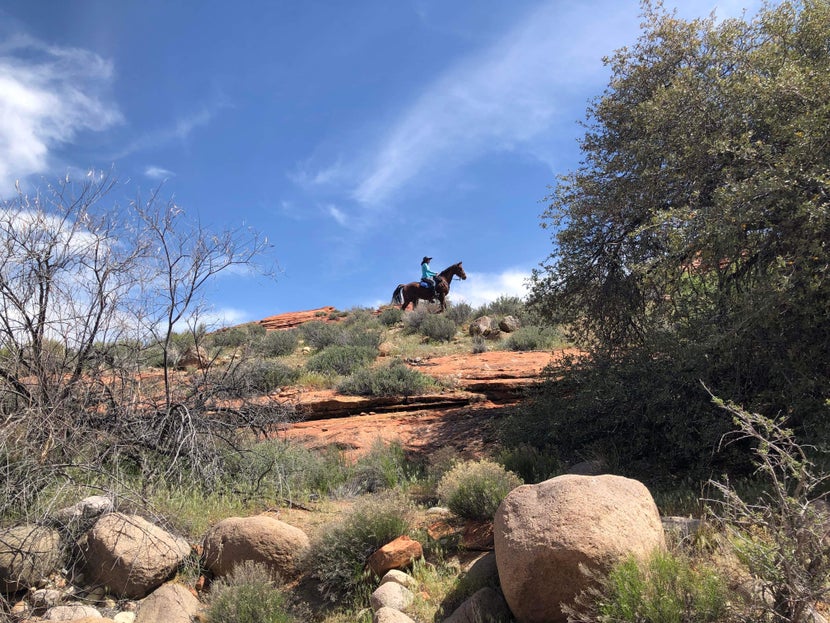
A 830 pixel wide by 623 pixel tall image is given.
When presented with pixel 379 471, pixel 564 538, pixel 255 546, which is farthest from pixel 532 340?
pixel 564 538

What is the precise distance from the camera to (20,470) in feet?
20.0

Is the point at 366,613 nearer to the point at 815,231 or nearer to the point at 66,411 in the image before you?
the point at 66,411

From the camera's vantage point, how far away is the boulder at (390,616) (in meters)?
4.46

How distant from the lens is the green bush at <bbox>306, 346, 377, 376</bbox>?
50.5ft

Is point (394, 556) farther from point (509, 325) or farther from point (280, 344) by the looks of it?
point (509, 325)

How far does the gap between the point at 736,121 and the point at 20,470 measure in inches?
370

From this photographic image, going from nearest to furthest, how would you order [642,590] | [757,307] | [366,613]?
1. [642,590]
2. [366,613]
3. [757,307]

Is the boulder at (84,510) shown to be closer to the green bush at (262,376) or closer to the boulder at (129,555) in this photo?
the boulder at (129,555)

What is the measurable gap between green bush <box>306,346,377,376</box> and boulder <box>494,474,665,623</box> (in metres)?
11.1

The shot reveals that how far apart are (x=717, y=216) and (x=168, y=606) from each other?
22.6 ft

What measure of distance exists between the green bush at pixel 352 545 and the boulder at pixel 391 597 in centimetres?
43

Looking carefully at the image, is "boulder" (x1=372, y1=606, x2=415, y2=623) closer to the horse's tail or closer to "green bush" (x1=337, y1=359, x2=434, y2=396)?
"green bush" (x1=337, y1=359, x2=434, y2=396)

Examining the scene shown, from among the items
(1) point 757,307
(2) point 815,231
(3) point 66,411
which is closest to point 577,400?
(1) point 757,307

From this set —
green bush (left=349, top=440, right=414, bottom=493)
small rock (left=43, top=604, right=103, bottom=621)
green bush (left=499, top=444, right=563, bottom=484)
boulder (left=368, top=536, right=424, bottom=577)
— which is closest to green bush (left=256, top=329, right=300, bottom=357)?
green bush (left=349, top=440, right=414, bottom=493)
